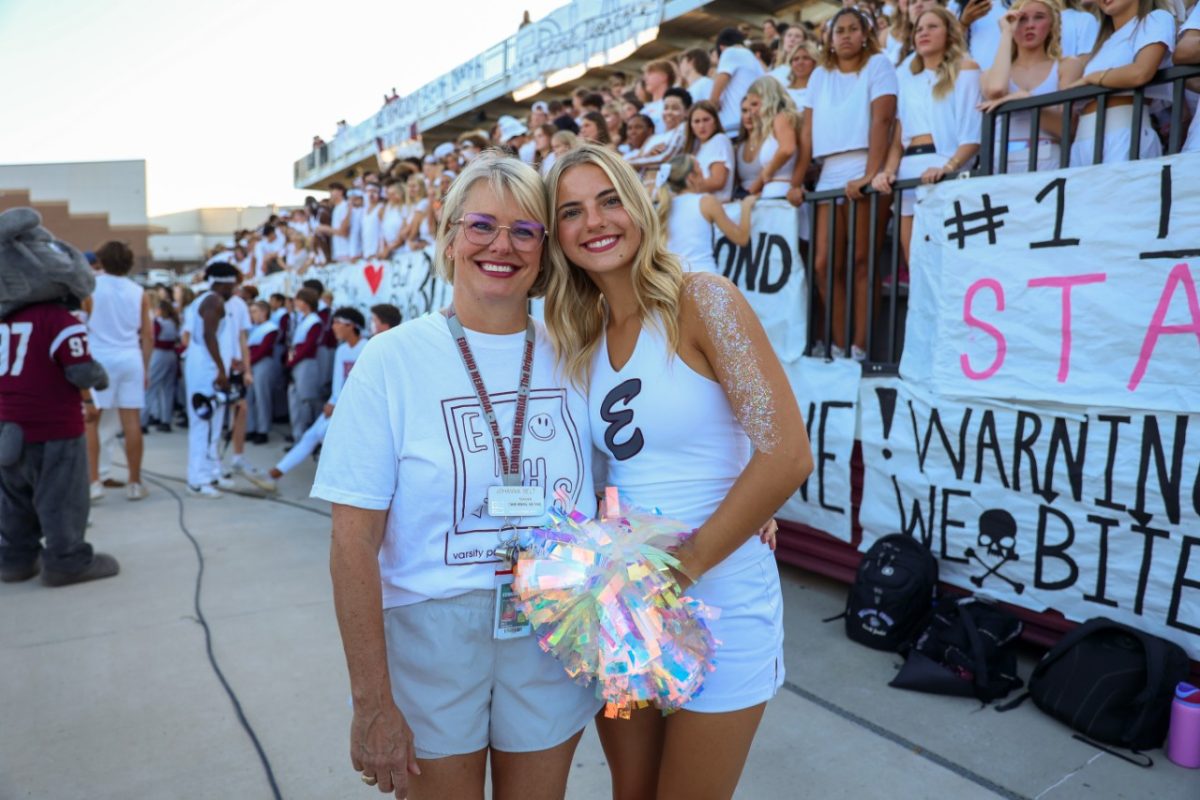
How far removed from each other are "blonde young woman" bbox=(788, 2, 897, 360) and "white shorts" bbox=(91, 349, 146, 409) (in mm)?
5399

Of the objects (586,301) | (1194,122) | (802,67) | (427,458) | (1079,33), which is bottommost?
(427,458)

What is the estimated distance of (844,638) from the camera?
3.80 m

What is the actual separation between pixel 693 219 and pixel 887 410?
1.69 metres

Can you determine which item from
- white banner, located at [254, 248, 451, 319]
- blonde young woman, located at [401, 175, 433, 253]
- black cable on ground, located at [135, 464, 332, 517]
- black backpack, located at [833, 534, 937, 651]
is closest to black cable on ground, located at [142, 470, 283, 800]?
black cable on ground, located at [135, 464, 332, 517]

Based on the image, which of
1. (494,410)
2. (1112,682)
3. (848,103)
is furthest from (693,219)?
(494,410)

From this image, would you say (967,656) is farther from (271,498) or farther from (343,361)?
(343,361)

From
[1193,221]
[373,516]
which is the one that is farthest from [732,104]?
[373,516]

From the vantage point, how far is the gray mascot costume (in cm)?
441

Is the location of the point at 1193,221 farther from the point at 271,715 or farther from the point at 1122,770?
the point at 271,715

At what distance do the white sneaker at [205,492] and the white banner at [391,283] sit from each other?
2.54 metres

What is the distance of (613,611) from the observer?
1.49 meters

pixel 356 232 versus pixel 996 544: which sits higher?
pixel 356 232

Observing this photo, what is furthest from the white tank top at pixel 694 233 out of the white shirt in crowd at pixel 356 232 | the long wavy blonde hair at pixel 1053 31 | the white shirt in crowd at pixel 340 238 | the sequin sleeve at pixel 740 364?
the white shirt in crowd at pixel 340 238

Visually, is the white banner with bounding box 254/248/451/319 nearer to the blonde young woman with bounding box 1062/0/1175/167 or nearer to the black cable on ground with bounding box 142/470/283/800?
the black cable on ground with bounding box 142/470/283/800
